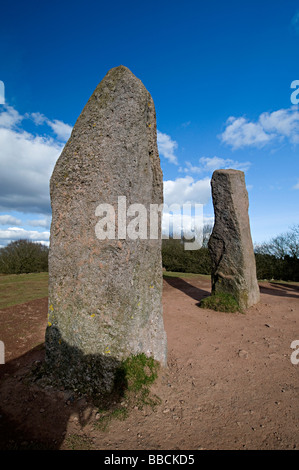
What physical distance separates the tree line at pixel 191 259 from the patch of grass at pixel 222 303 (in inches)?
341

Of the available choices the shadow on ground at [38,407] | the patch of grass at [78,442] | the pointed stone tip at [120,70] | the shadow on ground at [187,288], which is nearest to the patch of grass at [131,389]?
the shadow on ground at [38,407]

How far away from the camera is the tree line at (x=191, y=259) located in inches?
581

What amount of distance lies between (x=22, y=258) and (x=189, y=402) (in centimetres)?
1561

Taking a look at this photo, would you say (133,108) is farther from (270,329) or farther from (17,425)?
(270,329)

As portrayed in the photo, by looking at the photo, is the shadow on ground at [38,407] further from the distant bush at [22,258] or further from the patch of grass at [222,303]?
the distant bush at [22,258]

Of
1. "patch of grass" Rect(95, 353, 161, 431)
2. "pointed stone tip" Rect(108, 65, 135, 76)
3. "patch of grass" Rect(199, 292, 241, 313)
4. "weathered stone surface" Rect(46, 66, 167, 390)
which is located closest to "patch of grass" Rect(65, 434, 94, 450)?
"patch of grass" Rect(95, 353, 161, 431)

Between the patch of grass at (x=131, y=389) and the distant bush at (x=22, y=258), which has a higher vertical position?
the distant bush at (x=22, y=258)

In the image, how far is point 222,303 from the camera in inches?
283

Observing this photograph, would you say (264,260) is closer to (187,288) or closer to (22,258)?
(187,288)

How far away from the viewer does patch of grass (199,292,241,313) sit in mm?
7051

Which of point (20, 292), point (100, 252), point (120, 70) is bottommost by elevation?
point (20, 292)

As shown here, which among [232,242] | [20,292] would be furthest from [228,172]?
[20,292]

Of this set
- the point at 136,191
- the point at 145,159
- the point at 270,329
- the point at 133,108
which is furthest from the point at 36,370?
the point at 270,329
